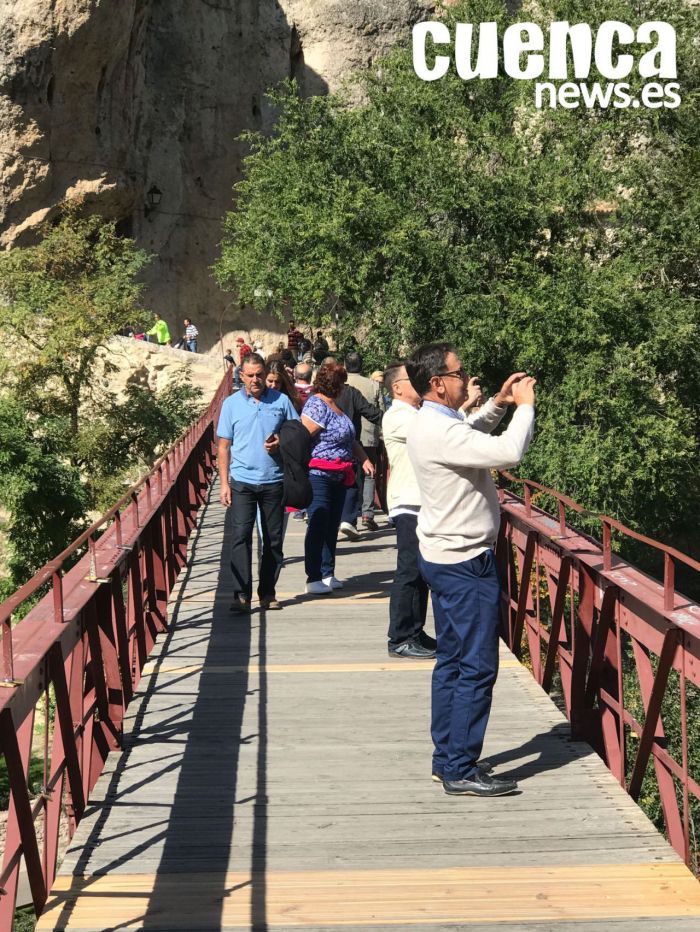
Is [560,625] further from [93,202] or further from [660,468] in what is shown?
[93,202]

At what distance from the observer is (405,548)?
7785 mm

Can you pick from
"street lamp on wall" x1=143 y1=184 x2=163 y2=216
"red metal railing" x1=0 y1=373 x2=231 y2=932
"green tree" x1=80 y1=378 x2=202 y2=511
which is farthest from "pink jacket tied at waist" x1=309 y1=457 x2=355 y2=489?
"street lamp on wall" x1=143 y1=184 x2=163 y2=216

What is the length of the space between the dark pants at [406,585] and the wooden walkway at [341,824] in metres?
0.30

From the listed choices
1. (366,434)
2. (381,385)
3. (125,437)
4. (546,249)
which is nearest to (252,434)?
(366,434)

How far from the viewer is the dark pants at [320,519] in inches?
392

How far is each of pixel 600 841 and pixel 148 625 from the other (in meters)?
4.43

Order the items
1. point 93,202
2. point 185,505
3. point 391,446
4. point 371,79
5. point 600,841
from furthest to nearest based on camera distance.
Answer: point 93,202 < point 371,79 < point 185,505 < point 391,446 < point 600,841

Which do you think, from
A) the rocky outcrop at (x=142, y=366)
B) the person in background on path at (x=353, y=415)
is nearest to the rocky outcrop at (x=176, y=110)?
the rocky outcrop at (x=142, y=366)

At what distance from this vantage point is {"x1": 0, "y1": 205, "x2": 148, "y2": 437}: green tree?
3300 centimetres

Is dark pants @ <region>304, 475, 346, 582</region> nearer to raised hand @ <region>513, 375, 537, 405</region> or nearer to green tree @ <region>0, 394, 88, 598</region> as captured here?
raised hand @ <region>513, 375, 537, 405</region>

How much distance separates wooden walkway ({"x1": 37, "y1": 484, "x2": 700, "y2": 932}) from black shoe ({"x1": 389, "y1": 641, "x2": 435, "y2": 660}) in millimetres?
186

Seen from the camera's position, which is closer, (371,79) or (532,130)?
(532,130)

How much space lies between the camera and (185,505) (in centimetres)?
1379

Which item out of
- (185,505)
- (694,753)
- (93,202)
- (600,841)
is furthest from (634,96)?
(600,841)
